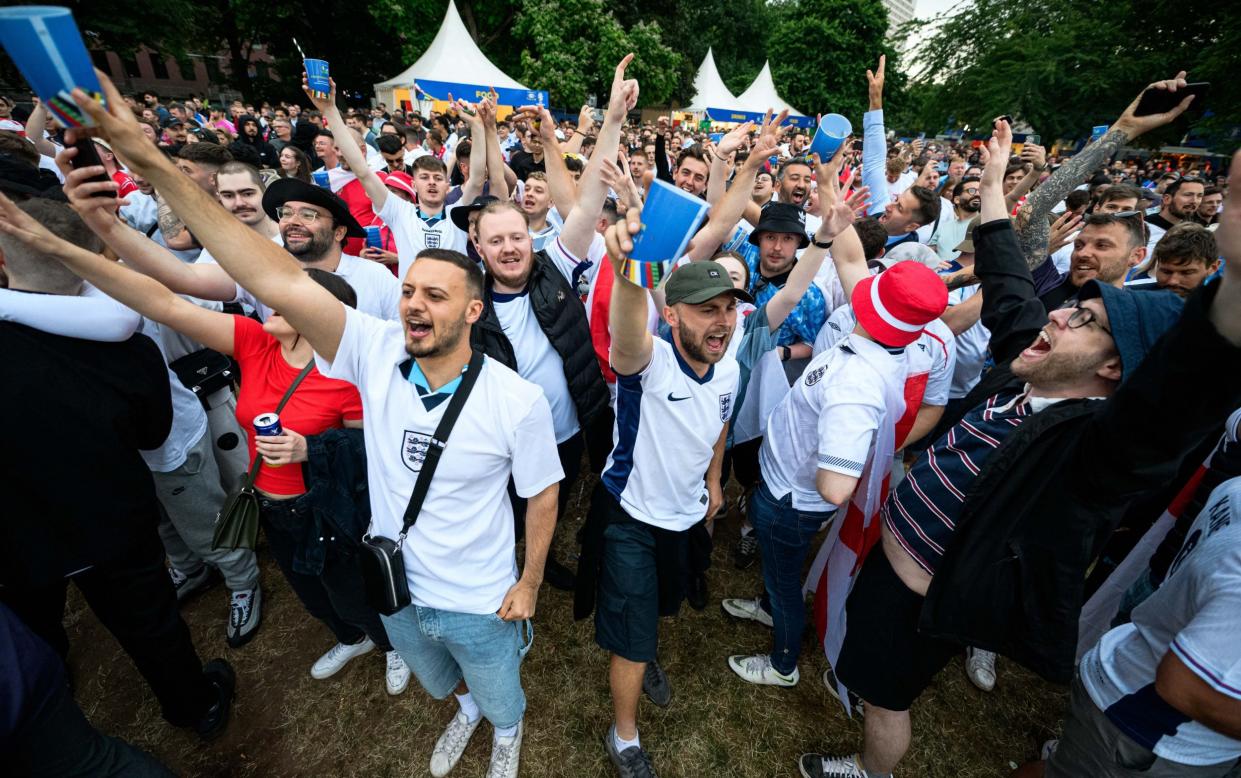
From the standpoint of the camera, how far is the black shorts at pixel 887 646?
2.11 meters

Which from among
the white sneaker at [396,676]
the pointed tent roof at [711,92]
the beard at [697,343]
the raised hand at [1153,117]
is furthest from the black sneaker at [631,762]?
the pointed tent roof at [711,92]

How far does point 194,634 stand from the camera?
10.6 ft

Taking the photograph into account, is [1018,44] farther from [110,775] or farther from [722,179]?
[110,775]

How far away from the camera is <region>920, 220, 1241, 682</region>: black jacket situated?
1.21m

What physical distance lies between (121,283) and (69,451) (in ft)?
2.35

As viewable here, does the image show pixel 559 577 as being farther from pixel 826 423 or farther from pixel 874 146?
pixel 874 146

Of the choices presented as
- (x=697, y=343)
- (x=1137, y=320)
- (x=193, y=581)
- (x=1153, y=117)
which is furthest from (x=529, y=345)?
(x=1153, y=117)

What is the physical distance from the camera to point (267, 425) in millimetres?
1936

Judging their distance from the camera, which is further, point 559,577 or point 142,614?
point 559,577

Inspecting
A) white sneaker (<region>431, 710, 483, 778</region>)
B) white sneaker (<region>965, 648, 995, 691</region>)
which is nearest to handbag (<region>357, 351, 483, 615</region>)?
white sneaker (<region>431, 710, 483, 778</region>)

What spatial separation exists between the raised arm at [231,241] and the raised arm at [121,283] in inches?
11.6

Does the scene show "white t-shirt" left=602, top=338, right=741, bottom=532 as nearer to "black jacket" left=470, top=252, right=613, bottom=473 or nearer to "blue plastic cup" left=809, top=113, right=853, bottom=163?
"black jacket" left=470, top=252, right=613, bottom=473

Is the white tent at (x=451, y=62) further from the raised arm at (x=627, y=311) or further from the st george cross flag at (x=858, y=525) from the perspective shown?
the st george cross flag at (x=858, y=525)

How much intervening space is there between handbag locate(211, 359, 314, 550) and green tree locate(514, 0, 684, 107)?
26333 mm
